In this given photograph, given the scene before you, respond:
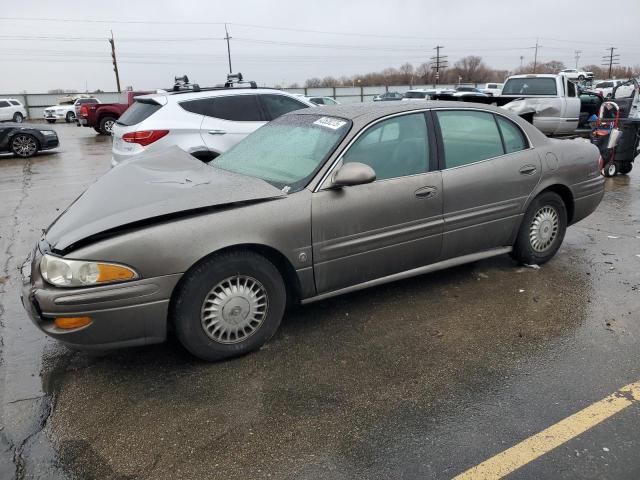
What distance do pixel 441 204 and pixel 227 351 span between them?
195 centimetres

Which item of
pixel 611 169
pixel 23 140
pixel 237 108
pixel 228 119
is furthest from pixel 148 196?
pixel 23 140

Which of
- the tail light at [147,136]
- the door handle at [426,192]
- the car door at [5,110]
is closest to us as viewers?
the door handle at [426,192]

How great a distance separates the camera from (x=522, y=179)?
175 inches

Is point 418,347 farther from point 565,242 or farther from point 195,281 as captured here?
point 565,242

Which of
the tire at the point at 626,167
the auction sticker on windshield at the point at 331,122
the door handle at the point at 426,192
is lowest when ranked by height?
the tire at the point at 626,167

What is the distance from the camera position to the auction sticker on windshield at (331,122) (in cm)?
386

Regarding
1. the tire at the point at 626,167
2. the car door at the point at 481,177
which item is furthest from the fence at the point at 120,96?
the car door at the point at 481,177

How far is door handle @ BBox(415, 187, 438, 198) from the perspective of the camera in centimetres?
389

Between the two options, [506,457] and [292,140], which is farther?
[292,140]

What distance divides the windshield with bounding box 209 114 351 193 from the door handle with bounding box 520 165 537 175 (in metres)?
1.67

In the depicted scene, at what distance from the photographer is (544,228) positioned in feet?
15.6

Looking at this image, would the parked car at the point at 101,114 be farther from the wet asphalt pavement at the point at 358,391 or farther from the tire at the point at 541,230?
the tire at the point at 541,230

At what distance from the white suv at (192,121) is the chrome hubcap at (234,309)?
4.23m

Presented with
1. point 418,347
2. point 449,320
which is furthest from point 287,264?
point 449,320
